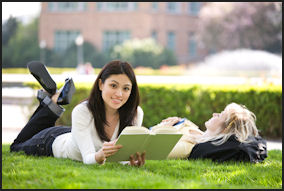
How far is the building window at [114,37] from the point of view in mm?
35625

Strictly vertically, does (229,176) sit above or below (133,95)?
below

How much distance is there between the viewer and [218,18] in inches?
1286

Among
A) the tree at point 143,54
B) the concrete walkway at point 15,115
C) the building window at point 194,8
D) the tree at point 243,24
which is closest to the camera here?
the concrete walkway at point 15,115

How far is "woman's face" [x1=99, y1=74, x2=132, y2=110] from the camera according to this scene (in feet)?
12.1

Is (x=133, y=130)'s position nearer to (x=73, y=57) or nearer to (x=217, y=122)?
(x=217, y=122)

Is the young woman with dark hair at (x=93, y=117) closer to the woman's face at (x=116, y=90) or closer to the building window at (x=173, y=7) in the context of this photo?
the woman's face at (x=116, y=90)

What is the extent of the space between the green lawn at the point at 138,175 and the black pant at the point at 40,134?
12cm

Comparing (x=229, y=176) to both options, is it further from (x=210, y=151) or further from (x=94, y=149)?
(x=94, y=149)

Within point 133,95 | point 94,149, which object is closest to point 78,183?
point 94,149

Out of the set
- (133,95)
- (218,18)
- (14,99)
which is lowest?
(14,99)

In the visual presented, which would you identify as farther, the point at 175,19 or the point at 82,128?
the point at 175,19

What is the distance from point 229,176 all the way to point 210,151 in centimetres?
80

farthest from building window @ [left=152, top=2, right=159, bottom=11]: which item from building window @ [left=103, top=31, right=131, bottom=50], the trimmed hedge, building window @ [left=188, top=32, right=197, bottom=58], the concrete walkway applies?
the trimmed hedge

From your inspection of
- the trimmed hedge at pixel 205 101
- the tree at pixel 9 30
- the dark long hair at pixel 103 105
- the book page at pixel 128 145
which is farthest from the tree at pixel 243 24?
the book page at pixel 128 145
